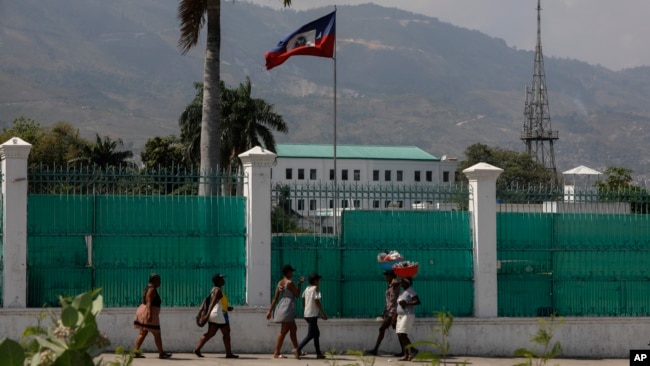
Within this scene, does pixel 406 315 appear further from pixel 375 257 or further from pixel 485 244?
pixel 485 244

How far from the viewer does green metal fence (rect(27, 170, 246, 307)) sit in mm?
15938

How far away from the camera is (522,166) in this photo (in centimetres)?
12581

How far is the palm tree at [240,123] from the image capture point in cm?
5945

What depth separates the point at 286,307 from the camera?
15852 millimetres

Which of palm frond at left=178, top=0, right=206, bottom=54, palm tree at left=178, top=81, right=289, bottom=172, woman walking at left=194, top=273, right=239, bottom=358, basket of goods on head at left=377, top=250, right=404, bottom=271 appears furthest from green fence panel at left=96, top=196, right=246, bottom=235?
palm tree at left=178, top=81, right=289, bottom=172

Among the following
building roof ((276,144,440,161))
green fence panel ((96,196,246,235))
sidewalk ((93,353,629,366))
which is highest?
building roof ((276,144,440,161))

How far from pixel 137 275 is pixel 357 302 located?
3.21 metres

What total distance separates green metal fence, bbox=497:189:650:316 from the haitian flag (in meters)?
6.05

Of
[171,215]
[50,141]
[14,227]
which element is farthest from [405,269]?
[50,141]

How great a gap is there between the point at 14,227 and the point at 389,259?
523 centimetres

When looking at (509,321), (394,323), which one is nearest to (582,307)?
(509,321)

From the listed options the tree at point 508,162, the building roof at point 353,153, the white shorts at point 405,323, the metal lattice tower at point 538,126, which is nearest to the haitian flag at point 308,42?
the white shorts at point 405,323

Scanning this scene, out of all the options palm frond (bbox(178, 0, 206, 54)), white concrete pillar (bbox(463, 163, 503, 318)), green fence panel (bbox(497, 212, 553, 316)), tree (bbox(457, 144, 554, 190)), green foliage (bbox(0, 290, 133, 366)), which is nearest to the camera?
green foliage (bbox(0, 290, 133, 366))

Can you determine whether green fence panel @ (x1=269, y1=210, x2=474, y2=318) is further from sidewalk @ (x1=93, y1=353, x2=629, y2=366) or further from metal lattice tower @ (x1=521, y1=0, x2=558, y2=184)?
metal lattice tower @ (x1=521, y1=0, x2=558, y2=184)
